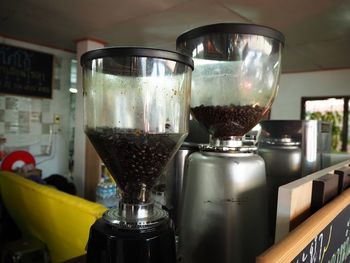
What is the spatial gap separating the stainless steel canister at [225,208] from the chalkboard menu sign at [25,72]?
3263mm

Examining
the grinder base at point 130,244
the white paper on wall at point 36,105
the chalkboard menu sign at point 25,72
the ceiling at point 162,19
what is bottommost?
the grinder base at point 130,244

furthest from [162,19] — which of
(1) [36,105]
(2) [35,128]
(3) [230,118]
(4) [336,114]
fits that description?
(4) [336,114]

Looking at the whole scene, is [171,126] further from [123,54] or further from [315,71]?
[315,71]

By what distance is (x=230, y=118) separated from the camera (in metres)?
0.55

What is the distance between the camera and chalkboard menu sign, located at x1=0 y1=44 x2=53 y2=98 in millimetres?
3165

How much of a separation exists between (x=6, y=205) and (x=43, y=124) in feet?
4.07

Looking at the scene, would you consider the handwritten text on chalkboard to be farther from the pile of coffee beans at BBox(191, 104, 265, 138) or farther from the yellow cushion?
the yellow cushion

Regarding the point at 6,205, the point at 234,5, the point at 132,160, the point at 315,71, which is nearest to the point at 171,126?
the point at 132,160

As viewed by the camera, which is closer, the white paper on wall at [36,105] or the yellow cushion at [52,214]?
the yellow cushion at [52,214]

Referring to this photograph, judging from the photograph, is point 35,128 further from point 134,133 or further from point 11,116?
point 134,133

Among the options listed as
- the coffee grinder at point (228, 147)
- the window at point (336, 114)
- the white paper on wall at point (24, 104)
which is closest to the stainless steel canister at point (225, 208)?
the coffee grinder at point (228, 147)

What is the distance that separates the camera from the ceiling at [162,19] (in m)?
2.15

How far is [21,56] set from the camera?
3.29m

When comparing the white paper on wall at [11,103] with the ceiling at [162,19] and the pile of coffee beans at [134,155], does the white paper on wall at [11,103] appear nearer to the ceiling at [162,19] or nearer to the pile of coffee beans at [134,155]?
the ceiling at [162,19]
